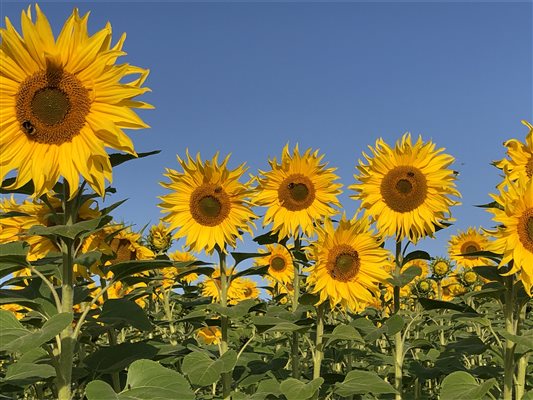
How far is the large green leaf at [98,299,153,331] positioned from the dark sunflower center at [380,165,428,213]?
3.45m

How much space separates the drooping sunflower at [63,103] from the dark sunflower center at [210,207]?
2.22 meters

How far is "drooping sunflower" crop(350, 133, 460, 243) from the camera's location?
19.6 feet

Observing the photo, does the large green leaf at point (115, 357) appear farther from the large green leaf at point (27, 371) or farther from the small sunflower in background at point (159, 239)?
the small sunflower in background at point (159, 239)

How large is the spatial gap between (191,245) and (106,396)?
274 centimetres

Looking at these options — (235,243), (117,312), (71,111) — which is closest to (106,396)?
(117,312)

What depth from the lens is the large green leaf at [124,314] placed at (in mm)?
3383

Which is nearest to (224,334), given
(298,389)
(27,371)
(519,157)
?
(298,389)

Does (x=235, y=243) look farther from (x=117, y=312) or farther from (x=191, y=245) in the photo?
(x=117, y=312)

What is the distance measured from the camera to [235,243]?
530 cm

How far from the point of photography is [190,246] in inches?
212

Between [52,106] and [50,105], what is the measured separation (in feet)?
0.04

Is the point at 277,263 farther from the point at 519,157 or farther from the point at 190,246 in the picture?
the point at 519,157

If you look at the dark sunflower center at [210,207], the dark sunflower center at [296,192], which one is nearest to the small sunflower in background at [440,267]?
the dark sunflower center at [296,192]

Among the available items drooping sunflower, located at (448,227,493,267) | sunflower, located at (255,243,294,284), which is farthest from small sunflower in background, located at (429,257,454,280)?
sunflower, located at (255,243,294,284)
